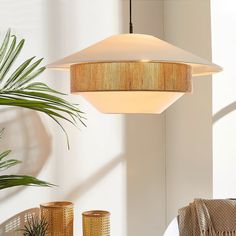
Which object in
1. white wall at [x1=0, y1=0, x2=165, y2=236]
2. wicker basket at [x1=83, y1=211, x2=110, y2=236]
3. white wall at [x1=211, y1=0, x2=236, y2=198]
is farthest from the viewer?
white wall at [x1=211, y1=0, x2=236, y2=198]

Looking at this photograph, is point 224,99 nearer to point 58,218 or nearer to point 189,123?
point 189,123

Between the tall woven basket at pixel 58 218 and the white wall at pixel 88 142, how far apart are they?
20 cm

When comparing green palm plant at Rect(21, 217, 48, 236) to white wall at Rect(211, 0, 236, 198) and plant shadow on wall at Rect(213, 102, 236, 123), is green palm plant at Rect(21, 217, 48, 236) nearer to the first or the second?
white wall at Rect(211, 0, 236, 198)

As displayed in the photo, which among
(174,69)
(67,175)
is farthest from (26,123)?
(174,69)

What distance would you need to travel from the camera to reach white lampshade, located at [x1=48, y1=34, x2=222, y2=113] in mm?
1203

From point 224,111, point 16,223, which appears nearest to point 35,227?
point 16,223

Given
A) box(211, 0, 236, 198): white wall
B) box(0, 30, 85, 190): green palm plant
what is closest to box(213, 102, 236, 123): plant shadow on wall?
box(211, 0, 236, 198): white wall

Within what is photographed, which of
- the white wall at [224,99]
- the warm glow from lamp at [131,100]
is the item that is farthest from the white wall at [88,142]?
the warm glow from lamp at [131,100]

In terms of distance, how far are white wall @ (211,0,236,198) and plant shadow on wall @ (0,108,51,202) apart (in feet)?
3.20

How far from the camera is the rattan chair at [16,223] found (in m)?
2.47

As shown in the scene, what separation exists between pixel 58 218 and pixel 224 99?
1162 mm

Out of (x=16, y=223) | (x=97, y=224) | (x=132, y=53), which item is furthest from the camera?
(x=16, y=223)

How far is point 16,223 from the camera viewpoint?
2502mm

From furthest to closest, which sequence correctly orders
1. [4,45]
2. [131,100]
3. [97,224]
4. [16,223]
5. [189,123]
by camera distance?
[189,123]
[16,223]
[97,224]
[4,45]
[131,100]
